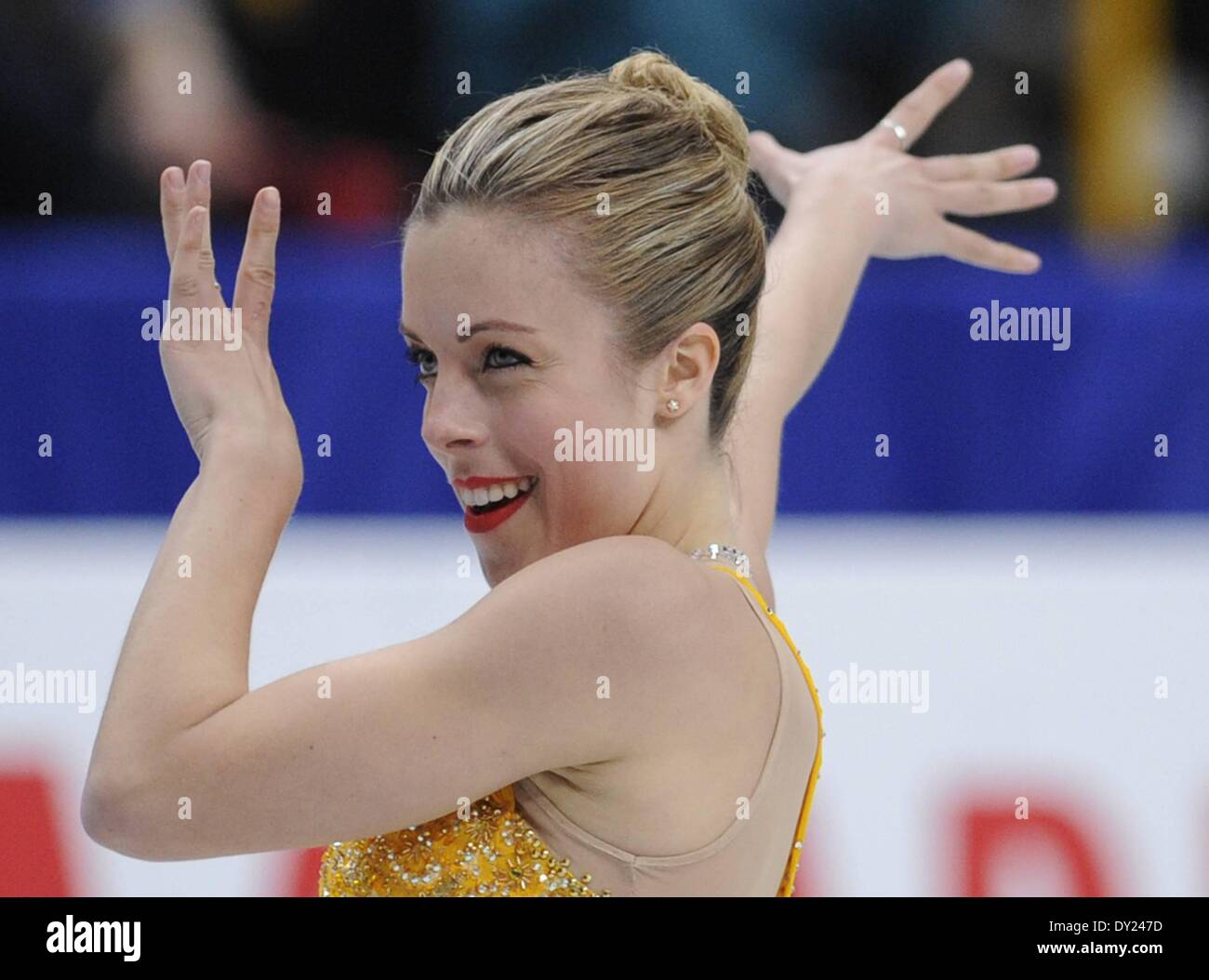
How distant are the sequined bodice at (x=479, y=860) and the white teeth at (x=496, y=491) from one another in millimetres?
260

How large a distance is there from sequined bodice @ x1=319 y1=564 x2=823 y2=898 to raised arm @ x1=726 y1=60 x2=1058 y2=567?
0.51 meters

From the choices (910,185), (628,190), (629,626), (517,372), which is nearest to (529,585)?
(629,626)

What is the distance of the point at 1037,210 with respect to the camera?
489 centimetres

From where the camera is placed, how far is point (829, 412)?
12.6ft

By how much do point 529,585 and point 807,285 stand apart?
0.84 m

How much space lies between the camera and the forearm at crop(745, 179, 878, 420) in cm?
202

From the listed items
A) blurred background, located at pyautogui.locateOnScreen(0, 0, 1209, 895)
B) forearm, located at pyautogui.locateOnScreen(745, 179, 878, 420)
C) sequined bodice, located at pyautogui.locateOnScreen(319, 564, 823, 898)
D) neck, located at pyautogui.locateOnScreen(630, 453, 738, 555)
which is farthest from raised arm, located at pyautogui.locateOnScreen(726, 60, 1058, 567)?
blurred background, located at pyautogui.locateOnScreen(0, 0, 1209, 895)

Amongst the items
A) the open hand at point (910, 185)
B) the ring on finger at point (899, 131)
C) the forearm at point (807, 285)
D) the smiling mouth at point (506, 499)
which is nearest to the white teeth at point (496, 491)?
the smiling mouth at point (506, 499)

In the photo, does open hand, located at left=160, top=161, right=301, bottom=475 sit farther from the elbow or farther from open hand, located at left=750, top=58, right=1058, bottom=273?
open hand, located at left=750, top=58, right=1058, bottom=273

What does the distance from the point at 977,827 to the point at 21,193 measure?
10.4 ft

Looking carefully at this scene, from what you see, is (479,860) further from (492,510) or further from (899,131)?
(899,131)

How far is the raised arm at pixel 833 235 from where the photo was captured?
1958 mm

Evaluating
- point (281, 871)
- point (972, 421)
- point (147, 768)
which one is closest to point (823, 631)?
point (972, 421)
